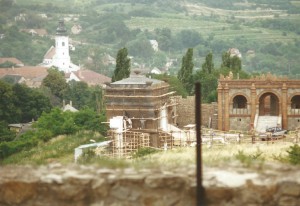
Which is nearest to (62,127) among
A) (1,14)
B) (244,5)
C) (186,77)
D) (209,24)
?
(186,77)

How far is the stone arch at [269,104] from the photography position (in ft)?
102

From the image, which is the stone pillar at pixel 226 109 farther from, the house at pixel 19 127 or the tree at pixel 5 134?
the house at pixel 19 127

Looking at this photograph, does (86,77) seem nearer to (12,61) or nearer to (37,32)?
(12,61)

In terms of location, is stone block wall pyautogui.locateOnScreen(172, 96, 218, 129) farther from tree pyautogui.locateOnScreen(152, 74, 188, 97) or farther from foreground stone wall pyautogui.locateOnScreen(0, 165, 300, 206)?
foreground stone wall pyautogui.locateOnScreen(0, 165, 300, 206)

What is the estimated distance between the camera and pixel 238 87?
30469mm

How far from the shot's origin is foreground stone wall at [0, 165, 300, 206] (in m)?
5.42

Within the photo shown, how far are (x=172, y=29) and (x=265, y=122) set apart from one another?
3754 inches

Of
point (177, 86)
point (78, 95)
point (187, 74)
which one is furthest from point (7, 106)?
point (78, 95)

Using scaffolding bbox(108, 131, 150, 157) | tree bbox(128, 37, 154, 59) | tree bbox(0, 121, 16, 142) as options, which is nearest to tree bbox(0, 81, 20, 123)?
tree bbox(0, 121, 16, 142)

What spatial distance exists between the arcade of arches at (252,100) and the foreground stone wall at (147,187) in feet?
81.3

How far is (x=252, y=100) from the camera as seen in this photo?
30422 millimetres

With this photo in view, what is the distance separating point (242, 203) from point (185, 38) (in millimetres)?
111272

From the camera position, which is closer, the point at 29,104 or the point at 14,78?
the point at 29,104

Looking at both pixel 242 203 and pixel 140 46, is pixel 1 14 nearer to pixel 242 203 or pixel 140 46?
pixel 140 46
